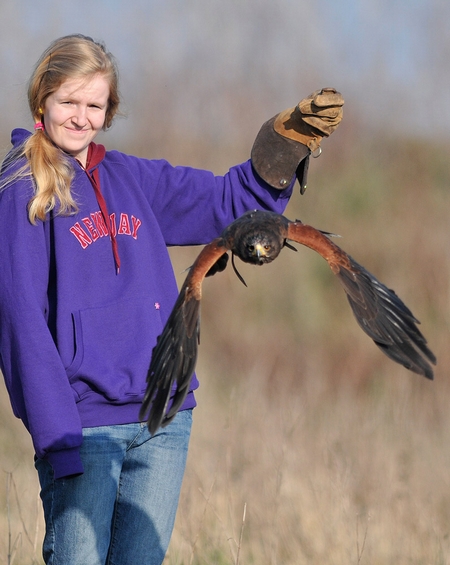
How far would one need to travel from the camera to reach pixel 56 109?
8.96 ft

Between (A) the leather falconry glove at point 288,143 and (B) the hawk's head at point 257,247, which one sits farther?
(A) the leather falconry glove at point 288,143

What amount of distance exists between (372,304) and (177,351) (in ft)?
1.90

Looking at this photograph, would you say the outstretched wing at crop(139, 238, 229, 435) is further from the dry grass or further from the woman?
the dry grass

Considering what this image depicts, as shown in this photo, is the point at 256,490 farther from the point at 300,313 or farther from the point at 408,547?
the point at 300,313

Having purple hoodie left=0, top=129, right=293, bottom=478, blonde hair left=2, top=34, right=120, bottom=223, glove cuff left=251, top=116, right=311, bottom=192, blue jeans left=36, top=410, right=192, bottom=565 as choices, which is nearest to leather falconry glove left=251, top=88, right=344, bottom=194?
glove cuff left=251, top=116, right=311, bottom=192

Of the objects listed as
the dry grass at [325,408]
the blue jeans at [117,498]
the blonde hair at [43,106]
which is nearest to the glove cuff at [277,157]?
the blonde hair at [43,106]

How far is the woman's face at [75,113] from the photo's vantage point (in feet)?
8.96

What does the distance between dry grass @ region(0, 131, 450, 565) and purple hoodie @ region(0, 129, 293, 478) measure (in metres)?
1.37

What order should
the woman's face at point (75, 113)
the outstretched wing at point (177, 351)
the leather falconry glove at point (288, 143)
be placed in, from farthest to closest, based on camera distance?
1. the leather falconry glove at point (288, 143)
2. the woman's face at point (75, 113)
3. the outstretched wing at point (177, 351)

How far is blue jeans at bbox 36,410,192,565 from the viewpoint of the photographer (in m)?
2.55

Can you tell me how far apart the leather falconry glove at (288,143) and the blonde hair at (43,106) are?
60cm

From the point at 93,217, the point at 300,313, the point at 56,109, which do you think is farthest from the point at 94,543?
the point at 300,313

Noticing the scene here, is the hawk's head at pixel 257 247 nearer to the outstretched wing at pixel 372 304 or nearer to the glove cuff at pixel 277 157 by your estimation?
the outstretched wing at pixel 372 304

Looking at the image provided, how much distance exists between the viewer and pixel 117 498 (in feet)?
8.80
